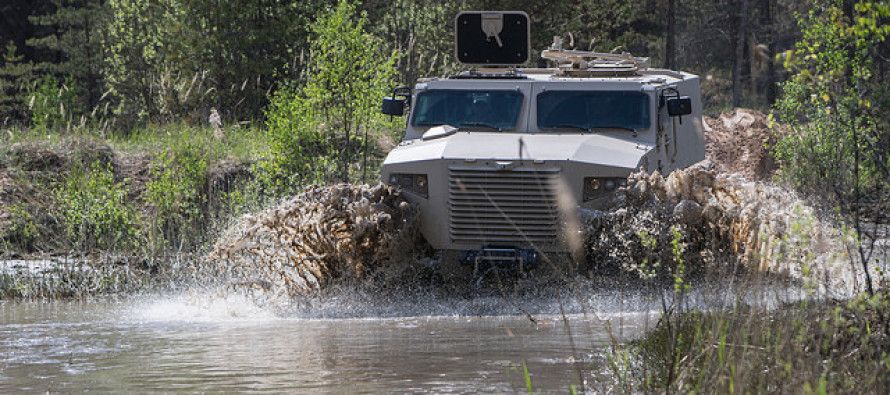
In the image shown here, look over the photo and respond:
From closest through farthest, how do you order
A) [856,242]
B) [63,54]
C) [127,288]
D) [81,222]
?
[856,242], [127,288], [81,222], [63,54]

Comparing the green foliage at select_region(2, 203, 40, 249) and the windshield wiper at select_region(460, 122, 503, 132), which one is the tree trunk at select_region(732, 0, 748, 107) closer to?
the green foliage at select_region(2, 203, 40, 249)

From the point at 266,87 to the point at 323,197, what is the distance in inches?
494

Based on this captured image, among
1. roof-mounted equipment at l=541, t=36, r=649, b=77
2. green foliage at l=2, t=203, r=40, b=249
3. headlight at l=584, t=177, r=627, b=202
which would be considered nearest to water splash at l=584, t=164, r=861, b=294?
headlight at l=584, t=177, r=627, b=202

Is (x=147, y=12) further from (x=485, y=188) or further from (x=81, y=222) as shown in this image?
(x=485, y=188)

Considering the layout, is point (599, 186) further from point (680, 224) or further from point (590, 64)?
point (590, 64)

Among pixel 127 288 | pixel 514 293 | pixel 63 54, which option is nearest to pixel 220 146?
pixel 127 288

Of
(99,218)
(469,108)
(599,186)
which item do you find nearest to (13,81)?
(99,218)

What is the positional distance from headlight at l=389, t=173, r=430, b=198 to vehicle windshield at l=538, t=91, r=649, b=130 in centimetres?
152

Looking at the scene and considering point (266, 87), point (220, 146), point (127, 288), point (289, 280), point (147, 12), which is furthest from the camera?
point (147, 12)

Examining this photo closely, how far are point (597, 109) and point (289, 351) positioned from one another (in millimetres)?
4124

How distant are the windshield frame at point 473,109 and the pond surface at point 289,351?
2.15 metres

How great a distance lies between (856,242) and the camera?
5.75 m

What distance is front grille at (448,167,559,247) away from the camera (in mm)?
9602

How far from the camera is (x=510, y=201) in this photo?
965 centimetres
